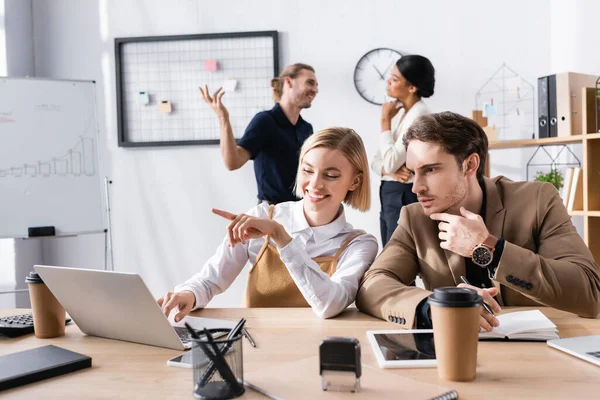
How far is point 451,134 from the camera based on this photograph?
1.57 meters

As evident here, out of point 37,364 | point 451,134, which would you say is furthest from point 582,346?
point 37,364

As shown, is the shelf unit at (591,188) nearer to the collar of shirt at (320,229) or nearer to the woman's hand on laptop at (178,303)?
the collar of shirt at (320,229)

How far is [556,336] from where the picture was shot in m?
1.10

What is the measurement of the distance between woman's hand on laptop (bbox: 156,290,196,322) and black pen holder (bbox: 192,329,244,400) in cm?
52

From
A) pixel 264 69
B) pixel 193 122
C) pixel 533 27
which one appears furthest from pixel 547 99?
pixel 193 122

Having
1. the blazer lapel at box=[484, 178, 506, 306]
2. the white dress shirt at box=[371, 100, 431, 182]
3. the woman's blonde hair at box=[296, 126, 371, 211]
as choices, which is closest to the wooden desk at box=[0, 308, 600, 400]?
the blazer lapel at box=[484, 178, 506, 306]

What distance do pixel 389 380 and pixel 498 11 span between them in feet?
10.8

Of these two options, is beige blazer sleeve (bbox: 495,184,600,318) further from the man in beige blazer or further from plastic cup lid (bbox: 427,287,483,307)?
plastic cup lid (bbox: 427,287,483,307)

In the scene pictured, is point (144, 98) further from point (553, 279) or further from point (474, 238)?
point (553, 279)

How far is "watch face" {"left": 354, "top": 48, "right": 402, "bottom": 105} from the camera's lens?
12.0 ft

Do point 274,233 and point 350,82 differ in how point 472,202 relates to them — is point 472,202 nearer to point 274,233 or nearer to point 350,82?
point 274,233

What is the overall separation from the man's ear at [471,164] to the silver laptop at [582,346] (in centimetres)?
61

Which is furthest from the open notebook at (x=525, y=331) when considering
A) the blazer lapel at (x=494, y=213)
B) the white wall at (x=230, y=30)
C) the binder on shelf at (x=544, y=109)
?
the white wall at (x=230, y=30)

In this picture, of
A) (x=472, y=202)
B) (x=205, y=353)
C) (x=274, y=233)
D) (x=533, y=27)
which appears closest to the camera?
(x=205, y=353)
